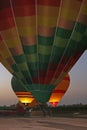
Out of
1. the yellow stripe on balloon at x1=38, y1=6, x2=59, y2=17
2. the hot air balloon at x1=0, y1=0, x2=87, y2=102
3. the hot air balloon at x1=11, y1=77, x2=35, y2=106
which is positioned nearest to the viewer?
the yellow stripe on balloon at x1=38, y1=6, x2=59, y2=17

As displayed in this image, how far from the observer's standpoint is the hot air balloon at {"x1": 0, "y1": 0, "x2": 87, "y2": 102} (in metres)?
23.7

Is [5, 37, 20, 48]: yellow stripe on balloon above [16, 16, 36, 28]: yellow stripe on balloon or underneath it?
underneath

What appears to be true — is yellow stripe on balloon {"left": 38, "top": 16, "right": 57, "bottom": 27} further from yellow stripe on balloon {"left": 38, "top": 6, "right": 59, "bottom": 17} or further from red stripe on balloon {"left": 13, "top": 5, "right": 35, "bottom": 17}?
red stripe on balloon {"left": 13, "top": 5, "right": 35, "bottom": 17}

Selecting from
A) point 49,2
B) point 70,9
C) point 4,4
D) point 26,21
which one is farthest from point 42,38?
point 4,4

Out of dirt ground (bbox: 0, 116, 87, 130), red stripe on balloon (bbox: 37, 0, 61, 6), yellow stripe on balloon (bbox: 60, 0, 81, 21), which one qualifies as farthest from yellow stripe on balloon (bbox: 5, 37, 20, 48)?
dirt ground (bbox: 0, 116, 87, 130)

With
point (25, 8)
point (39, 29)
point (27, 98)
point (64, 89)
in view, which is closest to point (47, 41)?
point (39, 29)

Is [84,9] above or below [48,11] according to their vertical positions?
above

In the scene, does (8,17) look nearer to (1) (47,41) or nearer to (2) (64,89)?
(1) (47,41)

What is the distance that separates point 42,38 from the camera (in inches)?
957

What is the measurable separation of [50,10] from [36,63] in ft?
11.0

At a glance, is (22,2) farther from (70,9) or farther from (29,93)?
(29,93)

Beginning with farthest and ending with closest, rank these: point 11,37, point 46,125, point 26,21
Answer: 1. point 46,125
2. point 11,37
3. point 26,21

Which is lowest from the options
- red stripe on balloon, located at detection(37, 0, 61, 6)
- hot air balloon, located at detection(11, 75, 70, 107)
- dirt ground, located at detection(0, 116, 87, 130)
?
dirt ground, located at detection(0, 116, 87, 130)

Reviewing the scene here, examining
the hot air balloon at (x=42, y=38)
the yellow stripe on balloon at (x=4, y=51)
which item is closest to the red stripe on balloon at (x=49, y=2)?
A: the hot air balloon at (x=42, y=38)
